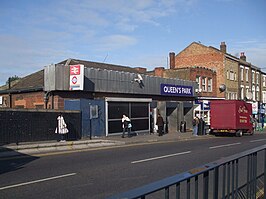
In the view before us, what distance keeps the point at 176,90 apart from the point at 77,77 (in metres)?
13.6

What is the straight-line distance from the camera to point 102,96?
23938 mm

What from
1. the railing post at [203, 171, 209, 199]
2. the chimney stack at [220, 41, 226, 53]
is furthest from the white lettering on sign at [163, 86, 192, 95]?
the railing post at [203, 171, 209, 199]

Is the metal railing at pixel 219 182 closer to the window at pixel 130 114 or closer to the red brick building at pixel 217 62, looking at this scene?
the window at pixel 130 114

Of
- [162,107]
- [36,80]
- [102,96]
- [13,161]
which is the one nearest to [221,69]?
[162,107]

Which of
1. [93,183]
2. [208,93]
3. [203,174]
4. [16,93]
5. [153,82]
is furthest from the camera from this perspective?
[208,93]

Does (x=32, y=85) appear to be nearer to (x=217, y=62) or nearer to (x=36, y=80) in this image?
(x=36, y=80)

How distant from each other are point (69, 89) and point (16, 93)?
6.93 metres

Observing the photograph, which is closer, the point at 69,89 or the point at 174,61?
the point at 69,89

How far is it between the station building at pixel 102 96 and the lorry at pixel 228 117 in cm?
434

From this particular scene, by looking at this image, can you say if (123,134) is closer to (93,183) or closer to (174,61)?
(93,183)

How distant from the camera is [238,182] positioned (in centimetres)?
475

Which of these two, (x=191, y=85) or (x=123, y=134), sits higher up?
(x=191, y=85)

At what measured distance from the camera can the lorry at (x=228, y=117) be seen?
27.0 metres

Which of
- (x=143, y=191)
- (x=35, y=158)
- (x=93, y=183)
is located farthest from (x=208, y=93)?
(x=143, y=191)
